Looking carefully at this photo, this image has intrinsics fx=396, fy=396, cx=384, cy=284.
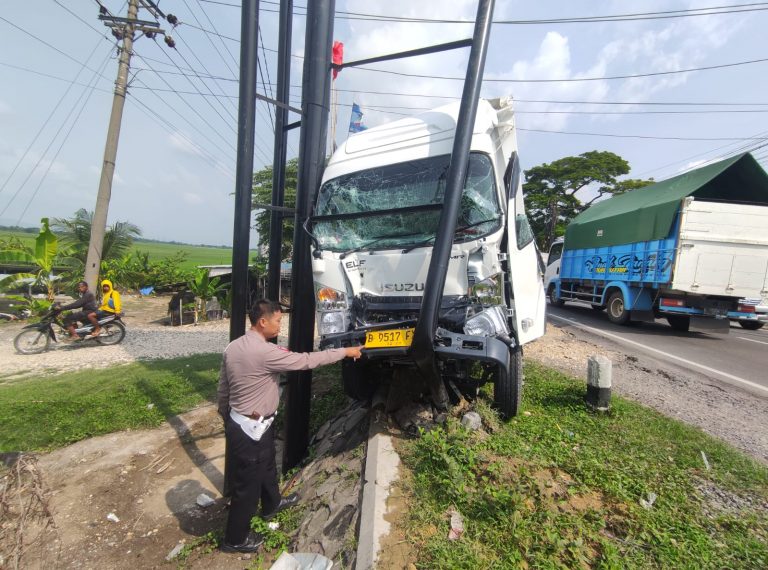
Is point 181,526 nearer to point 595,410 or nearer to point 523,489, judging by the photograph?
point 523,489

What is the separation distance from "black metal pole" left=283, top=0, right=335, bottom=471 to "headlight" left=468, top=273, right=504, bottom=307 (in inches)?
58.5

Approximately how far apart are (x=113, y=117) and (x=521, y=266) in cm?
1150

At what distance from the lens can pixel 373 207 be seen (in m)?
3.93

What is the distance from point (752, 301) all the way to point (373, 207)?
9055 mm

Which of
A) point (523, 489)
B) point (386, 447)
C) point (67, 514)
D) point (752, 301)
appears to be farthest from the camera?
point (752, 301)

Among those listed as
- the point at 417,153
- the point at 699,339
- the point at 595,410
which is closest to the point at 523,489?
the point at 595,410

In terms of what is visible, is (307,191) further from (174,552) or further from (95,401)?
(95,401)

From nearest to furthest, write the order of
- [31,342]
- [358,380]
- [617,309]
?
1. [358,380]
2. [31,342]
3. [617,309]

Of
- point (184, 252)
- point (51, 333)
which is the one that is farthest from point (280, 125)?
point (184, 252)

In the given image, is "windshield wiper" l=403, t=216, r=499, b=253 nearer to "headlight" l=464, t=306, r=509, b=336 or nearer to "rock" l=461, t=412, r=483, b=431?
"headlight" l=464, t=306, r=509, b=336

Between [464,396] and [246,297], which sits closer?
[246,297]

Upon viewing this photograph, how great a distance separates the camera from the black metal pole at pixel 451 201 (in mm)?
2838

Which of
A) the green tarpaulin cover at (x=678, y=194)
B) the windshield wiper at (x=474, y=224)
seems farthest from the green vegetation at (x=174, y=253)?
the green tarpaulin cover at (x=678, y=194)

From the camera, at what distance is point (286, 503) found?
3176 mm
